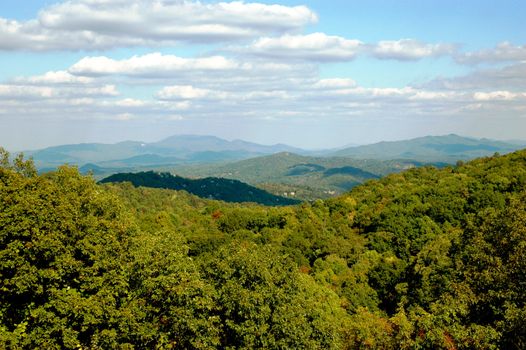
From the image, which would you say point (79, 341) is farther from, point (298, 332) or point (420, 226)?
point (420, 226)

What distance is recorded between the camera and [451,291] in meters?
29.2

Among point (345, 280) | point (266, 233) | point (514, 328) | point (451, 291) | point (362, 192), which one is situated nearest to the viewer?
point (514, 328)

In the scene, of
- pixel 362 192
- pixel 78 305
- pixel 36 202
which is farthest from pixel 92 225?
pixel 362 192

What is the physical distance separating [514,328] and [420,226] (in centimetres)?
4425

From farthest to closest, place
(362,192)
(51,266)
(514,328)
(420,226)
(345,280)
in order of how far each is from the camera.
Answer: (362,192) < (420,226) < (345,280) < (51,266) < (514,328)

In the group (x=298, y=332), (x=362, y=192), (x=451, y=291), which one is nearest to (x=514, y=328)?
(x=451, y=291)

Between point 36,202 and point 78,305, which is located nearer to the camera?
point 78,305

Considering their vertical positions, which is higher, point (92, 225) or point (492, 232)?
point (92, 225)

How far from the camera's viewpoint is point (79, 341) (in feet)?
79.5

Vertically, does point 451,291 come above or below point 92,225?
below

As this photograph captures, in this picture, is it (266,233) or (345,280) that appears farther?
(266,233)

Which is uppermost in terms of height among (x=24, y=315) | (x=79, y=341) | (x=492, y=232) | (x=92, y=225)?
(x=92, y=225)

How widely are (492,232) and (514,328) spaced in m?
11.4

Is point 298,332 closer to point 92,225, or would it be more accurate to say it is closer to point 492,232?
point 92,225
